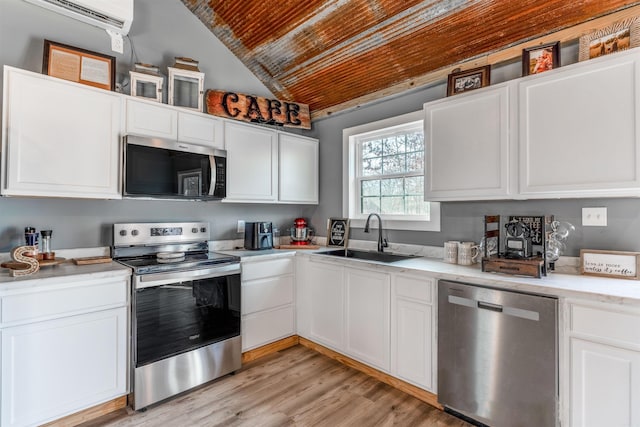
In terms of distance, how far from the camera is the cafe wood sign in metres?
2.97

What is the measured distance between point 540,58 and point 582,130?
611 millimetres

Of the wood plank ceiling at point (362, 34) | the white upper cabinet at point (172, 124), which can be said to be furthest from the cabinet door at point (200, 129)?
the wood plank ceiling at point (362, 34)

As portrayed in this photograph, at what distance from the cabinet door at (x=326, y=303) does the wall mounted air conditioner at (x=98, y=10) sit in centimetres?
245

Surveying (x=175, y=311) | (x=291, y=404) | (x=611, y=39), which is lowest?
(x=291, y=404)

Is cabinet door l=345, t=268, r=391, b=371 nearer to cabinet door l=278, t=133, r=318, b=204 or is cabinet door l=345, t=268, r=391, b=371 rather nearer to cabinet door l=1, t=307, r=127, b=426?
cabinet door l=278, t=133, r=318, b=204

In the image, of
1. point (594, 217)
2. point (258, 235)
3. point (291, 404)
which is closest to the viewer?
point (594, 217)

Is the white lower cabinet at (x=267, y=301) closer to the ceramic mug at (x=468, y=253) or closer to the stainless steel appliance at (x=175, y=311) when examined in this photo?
the stainless steel appliance at (x=175, y=311)

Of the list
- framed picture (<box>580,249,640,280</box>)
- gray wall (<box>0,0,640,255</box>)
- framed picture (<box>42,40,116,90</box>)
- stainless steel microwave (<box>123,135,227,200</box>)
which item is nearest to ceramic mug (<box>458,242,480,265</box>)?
gray wall (<box>0,0,640,255</box>)

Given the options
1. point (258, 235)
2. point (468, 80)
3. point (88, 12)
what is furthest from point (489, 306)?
point (88, 12)

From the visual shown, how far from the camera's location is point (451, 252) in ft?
7.79

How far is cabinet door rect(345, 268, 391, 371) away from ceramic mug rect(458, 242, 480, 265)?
562mm

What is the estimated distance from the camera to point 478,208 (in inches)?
95.7

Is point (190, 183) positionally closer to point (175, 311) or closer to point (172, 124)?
point (172, 124)

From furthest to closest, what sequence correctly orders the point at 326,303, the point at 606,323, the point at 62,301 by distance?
the point at 326,303 → the point at 62,301 → the point at 606,323
